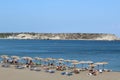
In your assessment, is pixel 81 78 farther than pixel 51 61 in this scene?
No

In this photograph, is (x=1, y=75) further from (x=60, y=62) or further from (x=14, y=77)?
(x=60, y=62)

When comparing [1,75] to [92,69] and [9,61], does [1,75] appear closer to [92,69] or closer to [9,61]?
[92,69]

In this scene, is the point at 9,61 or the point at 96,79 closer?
the point at 96,79

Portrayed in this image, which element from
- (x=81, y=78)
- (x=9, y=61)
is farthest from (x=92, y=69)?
(x=9, y=61)

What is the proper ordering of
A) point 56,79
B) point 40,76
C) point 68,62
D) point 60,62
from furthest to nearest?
1. point 68,62
2. point 60,62
3. point 40,76
4. point 56,79

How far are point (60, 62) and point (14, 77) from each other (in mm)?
11753

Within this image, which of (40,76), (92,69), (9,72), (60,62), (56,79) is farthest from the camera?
(60,62)

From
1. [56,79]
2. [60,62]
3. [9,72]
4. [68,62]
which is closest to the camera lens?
[56,79]

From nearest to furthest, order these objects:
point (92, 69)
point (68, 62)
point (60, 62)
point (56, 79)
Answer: point (56, 79) → point (92, 69) → point (60, 62) → point (68, 62)

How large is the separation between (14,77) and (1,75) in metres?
1.60

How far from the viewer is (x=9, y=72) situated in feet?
123

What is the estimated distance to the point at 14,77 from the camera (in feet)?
111

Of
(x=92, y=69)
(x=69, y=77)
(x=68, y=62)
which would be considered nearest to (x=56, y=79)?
(x=69, y=77)

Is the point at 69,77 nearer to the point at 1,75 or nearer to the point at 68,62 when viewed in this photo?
the point at 1,75
